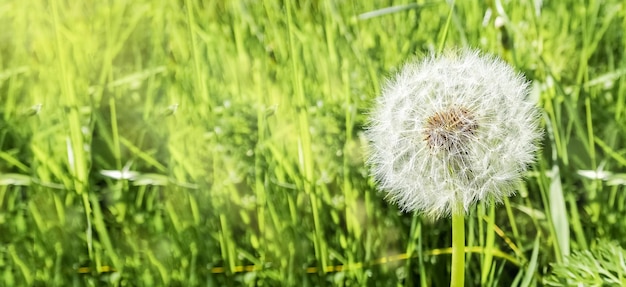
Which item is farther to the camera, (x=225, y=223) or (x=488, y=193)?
(x=225, y=223)

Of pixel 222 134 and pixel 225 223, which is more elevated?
pixel 222 134

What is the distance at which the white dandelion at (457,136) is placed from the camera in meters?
0.78

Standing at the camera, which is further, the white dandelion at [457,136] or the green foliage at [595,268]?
the green foliage at [595,268]

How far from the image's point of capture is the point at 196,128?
3.61 ft

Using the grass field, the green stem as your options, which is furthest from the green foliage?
the green stem

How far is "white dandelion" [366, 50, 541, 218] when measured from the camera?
78 cm

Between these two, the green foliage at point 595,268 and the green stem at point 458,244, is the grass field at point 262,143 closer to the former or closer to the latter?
the green foliage at point 595,268

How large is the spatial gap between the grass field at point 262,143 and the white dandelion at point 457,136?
0.19 metres

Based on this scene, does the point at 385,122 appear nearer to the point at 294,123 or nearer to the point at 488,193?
the point at 488,193

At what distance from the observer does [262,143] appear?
1084 mm

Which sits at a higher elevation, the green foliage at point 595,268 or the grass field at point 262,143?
the grass field at point 262,143

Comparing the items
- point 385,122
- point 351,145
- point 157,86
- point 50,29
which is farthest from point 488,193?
point 50,29

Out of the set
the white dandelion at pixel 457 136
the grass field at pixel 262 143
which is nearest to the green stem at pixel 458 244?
the white dandelion at pixel 457 136

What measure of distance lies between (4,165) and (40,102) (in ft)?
0.35
